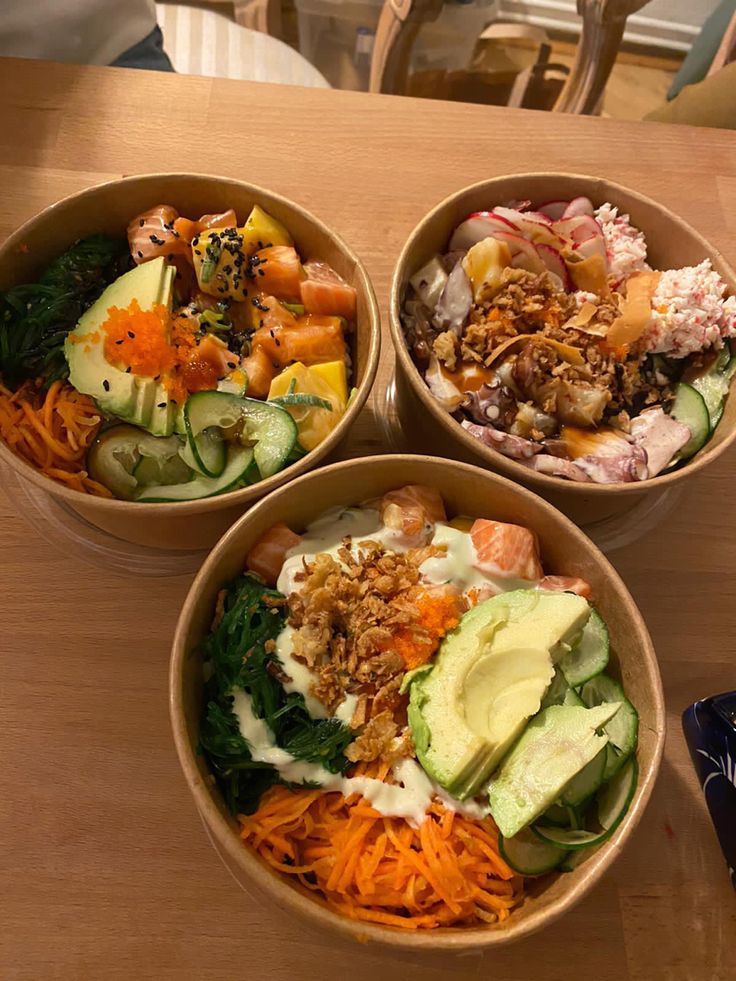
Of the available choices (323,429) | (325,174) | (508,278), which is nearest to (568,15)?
(325,174)

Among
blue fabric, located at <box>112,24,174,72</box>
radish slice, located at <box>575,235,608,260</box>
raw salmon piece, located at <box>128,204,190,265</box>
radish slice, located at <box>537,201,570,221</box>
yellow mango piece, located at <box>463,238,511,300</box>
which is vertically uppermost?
radish slice, located at <box>537,201,570,221</box>

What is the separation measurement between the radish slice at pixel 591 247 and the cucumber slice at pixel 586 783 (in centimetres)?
87

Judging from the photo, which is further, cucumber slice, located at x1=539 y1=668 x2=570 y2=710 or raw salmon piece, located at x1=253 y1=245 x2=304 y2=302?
raw salmon piece, located at x1=253 y1=245 x2=304 y2=302

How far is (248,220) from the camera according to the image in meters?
1.35

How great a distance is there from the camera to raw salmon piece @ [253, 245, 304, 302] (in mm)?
1313

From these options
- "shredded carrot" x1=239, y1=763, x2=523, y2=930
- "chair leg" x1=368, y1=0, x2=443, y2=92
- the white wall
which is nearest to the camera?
"shredded carrot" x1=239, y1=763, x2=523, y2=930

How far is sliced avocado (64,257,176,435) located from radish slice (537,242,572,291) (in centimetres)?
64

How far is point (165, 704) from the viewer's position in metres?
1.16

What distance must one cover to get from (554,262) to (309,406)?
544 mm

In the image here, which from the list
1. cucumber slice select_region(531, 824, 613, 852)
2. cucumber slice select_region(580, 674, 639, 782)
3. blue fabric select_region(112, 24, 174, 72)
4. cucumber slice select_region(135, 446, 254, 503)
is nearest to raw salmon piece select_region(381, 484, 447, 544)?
cucumber slice select_region(135, 446, 254, 503)

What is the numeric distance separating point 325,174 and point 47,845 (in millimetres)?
1323

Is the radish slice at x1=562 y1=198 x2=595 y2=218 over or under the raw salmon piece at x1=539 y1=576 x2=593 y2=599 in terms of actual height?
over

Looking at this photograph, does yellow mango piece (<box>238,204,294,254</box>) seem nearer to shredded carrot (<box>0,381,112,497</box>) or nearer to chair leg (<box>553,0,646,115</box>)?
shredded carrot (<box>0,381,112,497</box>)

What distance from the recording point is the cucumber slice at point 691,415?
4.14ft
